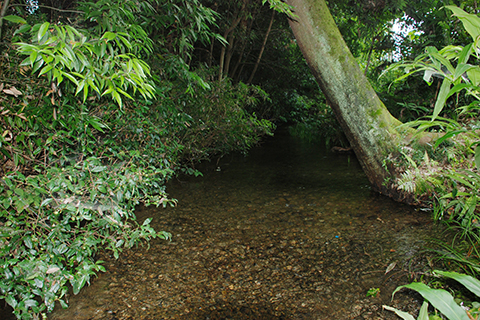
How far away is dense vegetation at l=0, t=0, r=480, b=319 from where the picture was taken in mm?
1748

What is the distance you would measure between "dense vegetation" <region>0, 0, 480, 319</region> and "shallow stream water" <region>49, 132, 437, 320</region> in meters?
0.27

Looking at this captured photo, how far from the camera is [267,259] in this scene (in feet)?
9.19

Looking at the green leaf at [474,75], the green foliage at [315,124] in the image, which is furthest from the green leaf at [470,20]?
the green foliage at [315,124]

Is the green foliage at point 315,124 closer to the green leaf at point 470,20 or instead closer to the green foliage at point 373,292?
the green foliage at point 373,292

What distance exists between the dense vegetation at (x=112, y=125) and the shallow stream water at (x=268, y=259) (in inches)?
10.7

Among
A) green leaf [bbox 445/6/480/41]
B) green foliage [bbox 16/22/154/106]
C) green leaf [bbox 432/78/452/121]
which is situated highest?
green leaf [bbox 445/6/480/41]

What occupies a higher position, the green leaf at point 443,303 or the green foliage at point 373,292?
the green leaf at point 443,303

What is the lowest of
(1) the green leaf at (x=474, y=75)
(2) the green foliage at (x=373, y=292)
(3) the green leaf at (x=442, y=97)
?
(2) the green foliage at (x=373, y=292)

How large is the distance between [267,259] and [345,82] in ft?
8.30

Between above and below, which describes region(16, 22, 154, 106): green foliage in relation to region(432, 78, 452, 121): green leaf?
below

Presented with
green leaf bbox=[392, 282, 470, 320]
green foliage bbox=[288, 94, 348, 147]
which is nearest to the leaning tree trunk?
green leaf bbox=[392, 282, 470, 320]

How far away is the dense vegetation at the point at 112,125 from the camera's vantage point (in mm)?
1748

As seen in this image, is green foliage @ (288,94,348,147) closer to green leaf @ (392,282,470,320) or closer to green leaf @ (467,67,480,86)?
green leaf @ (467,67,480,86)

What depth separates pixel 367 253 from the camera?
2.82 meters
